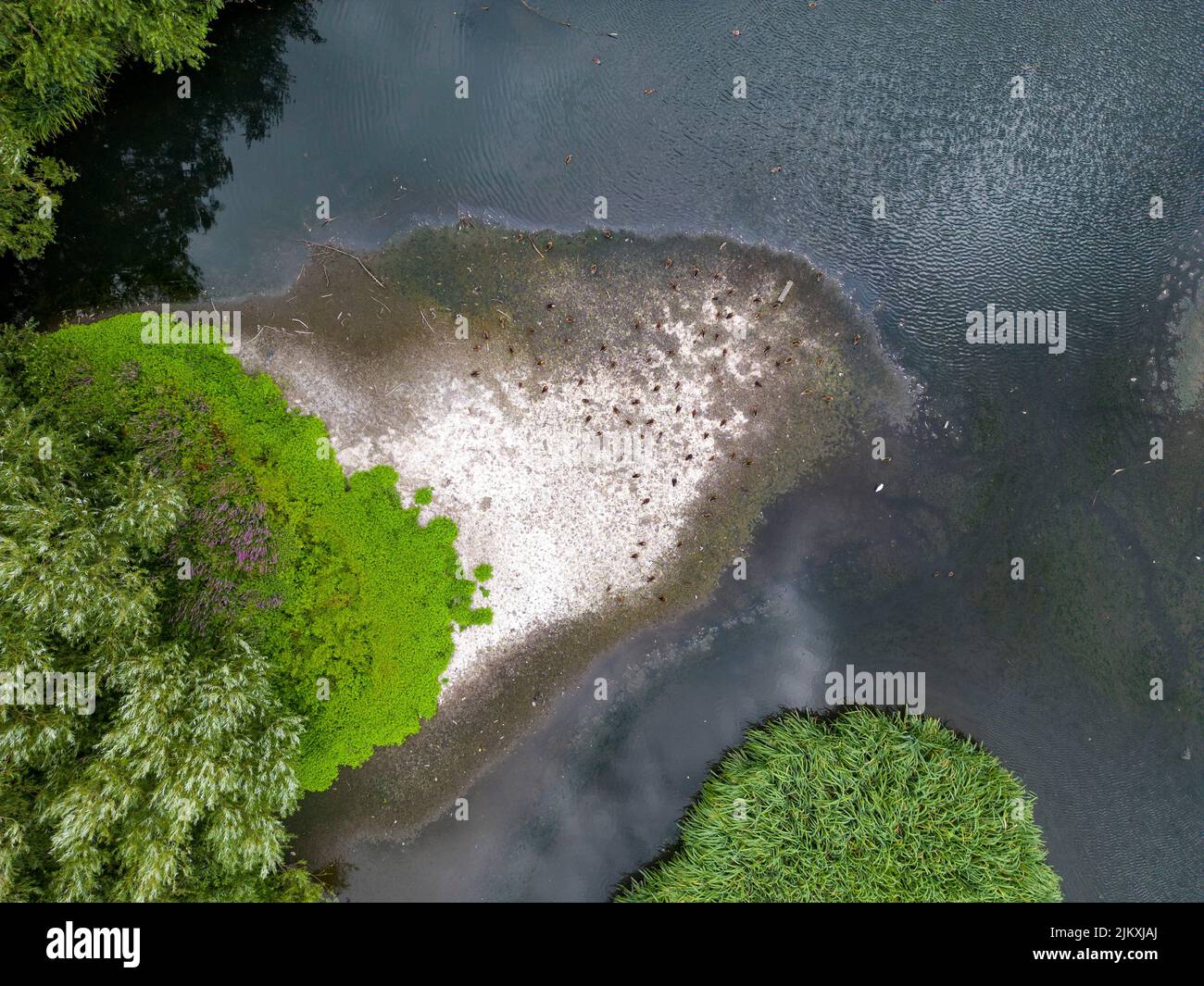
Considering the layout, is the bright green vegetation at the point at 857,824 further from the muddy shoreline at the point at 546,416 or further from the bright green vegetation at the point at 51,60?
the bright green vegetation at the point at 51,60

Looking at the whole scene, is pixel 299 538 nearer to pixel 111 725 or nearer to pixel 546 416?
pixel 111 725

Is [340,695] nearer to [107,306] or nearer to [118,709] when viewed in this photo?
[118,709]

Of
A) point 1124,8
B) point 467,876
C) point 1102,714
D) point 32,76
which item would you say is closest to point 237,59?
point 32,76

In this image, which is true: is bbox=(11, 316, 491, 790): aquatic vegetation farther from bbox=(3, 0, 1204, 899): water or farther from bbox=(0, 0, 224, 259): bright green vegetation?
bbox=(0, 0, 224, 259): bright green vegetation

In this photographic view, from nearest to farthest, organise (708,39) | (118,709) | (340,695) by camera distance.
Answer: (118,709)
(340,695)
(708,39)

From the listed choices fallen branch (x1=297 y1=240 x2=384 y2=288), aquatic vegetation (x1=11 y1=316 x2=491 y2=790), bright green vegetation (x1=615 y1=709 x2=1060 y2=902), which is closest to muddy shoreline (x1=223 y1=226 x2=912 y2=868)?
fallen branch (x1=297 y1=240 x2=384 y2=288)

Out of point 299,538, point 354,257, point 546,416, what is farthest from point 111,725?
point 354,257

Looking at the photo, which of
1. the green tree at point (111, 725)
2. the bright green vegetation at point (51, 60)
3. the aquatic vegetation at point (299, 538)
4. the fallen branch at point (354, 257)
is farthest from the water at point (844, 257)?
the green tree at point (111, 725)
